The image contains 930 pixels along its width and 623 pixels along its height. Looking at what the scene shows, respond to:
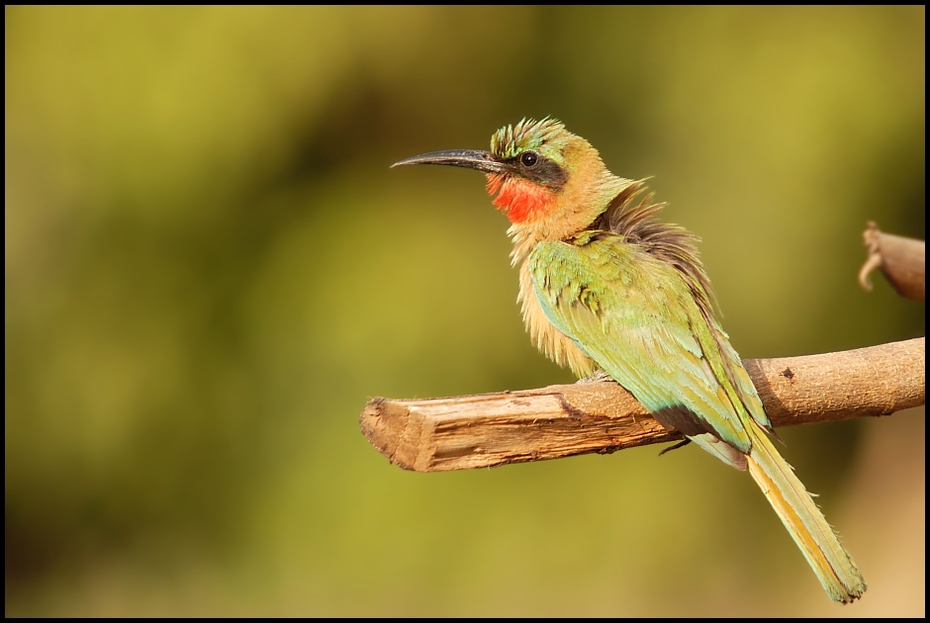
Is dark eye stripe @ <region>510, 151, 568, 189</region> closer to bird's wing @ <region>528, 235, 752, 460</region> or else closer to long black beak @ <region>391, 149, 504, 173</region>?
long black beak @ <region>391, 149, 504, 173</region>

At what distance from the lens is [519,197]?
345 cm

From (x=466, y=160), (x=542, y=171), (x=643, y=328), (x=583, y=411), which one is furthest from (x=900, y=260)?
(x=466, y=160)

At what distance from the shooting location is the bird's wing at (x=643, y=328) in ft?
8.38

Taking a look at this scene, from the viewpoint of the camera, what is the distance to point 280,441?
5297 millimetres

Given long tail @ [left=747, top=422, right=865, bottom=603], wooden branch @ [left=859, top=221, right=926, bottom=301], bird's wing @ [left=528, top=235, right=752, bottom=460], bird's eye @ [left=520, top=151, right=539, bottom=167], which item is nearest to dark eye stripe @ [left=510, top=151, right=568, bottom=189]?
bird's eye @ [left=520, top=151, right=539, bottom=167]

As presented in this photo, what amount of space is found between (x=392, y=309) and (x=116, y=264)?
5.34 ft

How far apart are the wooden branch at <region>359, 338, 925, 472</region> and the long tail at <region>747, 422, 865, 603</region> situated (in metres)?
0.17

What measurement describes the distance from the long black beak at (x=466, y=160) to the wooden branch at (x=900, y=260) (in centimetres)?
196

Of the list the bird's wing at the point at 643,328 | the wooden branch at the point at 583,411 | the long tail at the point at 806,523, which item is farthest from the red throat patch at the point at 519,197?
the long tail at the point at 806,523

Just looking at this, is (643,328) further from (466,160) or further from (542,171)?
(466,160)

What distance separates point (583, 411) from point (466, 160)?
1.53 meters

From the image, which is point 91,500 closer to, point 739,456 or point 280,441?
point 280,441

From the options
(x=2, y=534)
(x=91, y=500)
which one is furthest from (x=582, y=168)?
(x=2, y=534)

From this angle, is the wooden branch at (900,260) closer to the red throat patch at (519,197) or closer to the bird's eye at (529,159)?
the red throat patch at (519,197)
